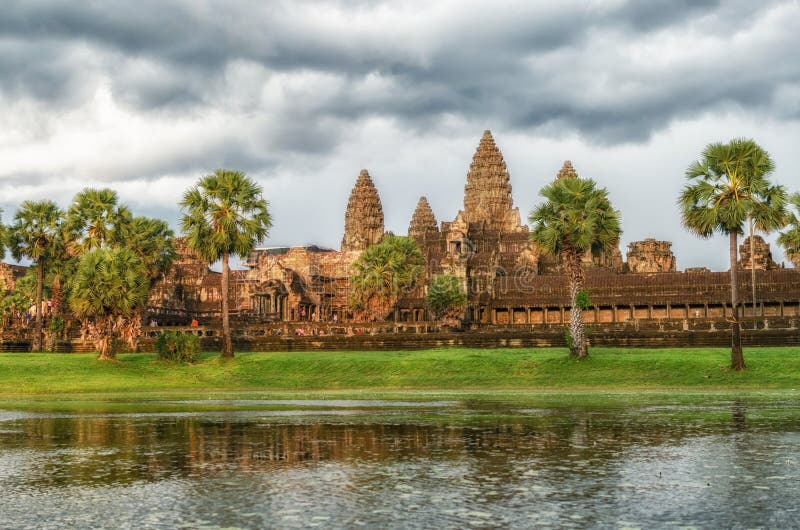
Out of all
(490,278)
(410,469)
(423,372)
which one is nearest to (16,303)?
(490,278)

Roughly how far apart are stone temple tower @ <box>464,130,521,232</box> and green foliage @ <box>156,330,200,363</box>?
11835cm

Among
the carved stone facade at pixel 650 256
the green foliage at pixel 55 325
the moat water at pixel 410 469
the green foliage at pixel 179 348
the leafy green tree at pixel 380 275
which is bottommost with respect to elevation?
the moat water at pixel 410 469

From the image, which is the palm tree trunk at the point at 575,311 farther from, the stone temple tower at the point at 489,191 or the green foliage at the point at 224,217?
the stone temple tower at the point at 489,191

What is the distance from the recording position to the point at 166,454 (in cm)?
1980

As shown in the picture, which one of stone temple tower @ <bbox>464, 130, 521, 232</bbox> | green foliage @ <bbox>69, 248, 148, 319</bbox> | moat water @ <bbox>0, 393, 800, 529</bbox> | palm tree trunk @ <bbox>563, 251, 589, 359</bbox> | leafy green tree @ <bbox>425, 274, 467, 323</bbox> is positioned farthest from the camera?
stone temple tower @ <bbox>464, 130, 521, 232</bbox>

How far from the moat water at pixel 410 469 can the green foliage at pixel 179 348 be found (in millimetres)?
26142

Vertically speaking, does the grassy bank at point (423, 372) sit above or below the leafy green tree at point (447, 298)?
below

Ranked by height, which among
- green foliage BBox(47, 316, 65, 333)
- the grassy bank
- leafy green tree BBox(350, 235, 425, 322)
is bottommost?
the grassy bank

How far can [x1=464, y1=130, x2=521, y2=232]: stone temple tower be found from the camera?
6845 inches

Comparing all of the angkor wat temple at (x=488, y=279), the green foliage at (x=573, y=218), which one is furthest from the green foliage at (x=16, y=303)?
the green foliage at (x=573, y=218)

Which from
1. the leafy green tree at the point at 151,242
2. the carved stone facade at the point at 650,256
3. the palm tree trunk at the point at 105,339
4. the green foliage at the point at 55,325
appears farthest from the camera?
the carved stone facade at the point at 650,256


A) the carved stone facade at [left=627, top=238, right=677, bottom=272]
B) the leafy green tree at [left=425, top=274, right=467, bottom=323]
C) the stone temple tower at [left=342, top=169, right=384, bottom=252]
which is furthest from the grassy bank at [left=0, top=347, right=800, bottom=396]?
the stone temple tower at [left=342, top=169, right=384, bottom=252]

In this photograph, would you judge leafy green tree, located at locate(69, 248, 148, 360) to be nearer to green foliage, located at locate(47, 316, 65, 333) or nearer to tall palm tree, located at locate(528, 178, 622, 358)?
green foliage, located at locate(47, 316, 65, 333)

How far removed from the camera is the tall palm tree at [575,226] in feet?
164
